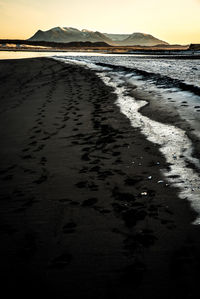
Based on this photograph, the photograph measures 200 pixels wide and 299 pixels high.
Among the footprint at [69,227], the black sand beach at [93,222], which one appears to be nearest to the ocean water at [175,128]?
the black sand beach at [93,222]

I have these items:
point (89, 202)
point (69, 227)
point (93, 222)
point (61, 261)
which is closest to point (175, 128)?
point (89, 202)

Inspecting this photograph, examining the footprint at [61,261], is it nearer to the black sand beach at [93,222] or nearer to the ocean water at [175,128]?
the black sand beach at [93,222]

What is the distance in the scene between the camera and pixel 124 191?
3162 mm

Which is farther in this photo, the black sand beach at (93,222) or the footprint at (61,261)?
the footprint at (61,261)

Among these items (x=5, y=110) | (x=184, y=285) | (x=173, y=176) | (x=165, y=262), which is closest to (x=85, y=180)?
(x=173, y=176)

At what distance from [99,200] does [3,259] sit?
48.5 inches

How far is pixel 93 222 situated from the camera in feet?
8.63

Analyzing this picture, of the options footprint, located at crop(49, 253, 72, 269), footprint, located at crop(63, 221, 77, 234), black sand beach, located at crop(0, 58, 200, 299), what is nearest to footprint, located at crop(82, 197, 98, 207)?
black sand beach, located at crop(0, 58, 200, 299)

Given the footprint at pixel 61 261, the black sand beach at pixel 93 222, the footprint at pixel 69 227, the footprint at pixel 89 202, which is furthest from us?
the footprint at pixel 89 202

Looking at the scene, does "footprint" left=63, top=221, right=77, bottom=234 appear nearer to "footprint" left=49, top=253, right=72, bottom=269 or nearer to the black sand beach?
the black sand beach

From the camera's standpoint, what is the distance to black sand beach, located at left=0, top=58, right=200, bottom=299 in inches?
Result: 75.9

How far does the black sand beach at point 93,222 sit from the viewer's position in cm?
193

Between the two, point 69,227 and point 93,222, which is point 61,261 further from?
point 93,222

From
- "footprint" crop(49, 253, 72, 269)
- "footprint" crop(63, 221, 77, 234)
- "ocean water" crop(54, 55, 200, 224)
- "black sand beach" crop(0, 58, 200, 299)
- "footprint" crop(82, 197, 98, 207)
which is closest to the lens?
"black sand beach" crop(0, 58, 200, 299)
